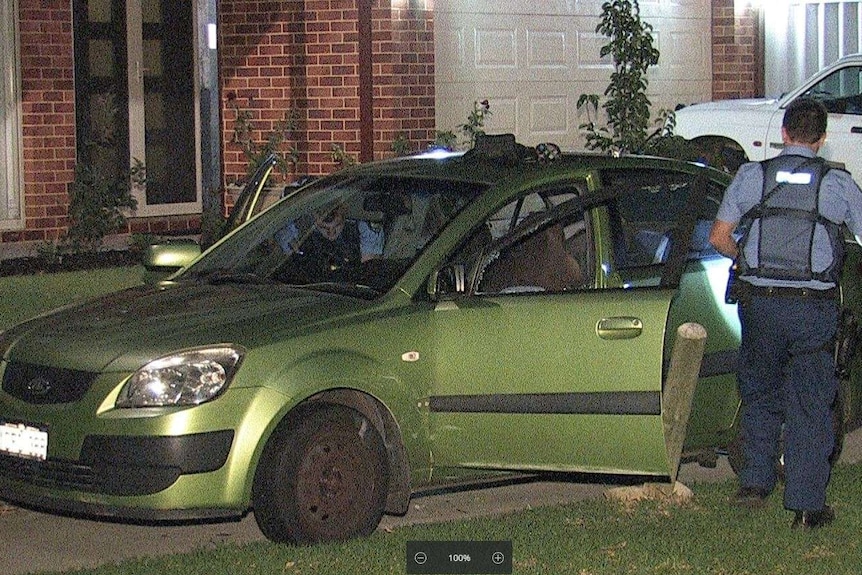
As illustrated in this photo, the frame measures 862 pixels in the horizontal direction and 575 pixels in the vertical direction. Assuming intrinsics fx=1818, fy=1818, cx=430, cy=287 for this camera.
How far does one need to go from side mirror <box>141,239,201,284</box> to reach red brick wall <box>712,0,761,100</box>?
11690 millimetres

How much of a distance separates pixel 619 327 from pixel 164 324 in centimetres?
177

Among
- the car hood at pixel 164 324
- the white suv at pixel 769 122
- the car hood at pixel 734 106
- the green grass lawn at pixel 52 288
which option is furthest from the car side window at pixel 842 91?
the car hood at pixel 164 324

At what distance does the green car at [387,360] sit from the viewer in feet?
21.9

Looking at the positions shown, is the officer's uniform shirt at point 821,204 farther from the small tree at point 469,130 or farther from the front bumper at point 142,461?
the small tree at point 469,130

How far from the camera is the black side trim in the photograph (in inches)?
279

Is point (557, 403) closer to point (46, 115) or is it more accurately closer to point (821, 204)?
point (821, 204)

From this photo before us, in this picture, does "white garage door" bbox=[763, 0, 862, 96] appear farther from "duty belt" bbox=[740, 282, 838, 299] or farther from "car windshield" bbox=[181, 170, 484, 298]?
"duty belt" bbox=[740, 282, 838, 299]

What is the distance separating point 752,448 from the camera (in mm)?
7344

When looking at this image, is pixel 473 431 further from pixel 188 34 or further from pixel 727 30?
pixel 727 30

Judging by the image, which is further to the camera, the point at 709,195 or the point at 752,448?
the point at 709,195

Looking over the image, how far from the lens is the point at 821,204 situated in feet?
22.9

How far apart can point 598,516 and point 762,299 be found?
1.13 meters

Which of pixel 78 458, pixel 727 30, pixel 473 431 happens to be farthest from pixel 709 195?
pixel 727 30

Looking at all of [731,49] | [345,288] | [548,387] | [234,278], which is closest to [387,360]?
[345,288]
